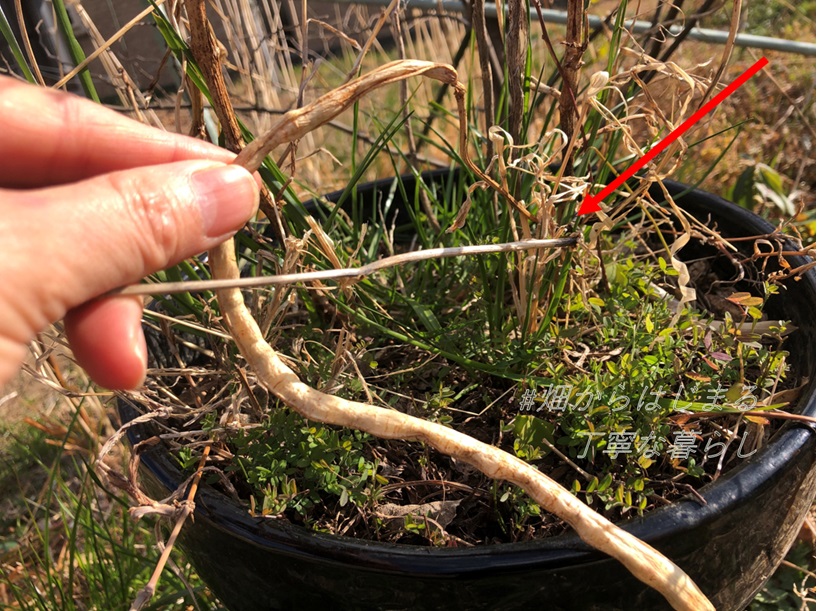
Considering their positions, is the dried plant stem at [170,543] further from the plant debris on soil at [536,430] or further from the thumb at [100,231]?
the thumb at [100,231]

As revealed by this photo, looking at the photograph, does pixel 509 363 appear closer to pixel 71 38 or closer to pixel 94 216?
pixel 94 216

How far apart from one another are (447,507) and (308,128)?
42 cm

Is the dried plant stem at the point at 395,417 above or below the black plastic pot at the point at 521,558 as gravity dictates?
above

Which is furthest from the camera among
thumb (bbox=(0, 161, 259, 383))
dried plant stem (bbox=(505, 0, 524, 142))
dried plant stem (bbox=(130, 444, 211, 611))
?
dried plant stem (bbox=(505, 0, 524, 142))

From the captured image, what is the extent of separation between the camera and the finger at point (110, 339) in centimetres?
60

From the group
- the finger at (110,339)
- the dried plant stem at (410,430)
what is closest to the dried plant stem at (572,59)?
→ the dried plant stem at (410,430)

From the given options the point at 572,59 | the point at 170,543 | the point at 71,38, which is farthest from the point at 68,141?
the point at 572,59

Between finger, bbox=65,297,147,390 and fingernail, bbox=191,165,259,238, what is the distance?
0.10 meters

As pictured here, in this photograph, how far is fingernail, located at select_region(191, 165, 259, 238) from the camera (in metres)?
0.60

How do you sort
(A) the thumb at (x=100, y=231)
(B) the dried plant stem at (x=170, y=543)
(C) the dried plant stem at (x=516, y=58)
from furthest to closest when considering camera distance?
(C) the dried plant stem at (x=516, y=58), (B) the dried plant stem at (x=170, y=543), (A) the thumb at (x=100, y=231)

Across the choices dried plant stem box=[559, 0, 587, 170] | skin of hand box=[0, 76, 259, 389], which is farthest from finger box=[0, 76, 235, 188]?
dried plant stem box=[559, 0, 587, 170]

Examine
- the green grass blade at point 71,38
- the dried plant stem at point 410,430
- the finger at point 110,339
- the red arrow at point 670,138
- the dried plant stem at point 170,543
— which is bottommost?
the dried plant stem at point 170,543

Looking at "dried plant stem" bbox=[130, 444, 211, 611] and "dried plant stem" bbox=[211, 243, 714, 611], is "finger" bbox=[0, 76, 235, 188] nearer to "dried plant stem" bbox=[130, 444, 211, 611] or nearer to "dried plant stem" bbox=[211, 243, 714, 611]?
"dried plant stem" bbox=[211, 243, 714, 611]

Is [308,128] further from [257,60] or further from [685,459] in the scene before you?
[257,60]
